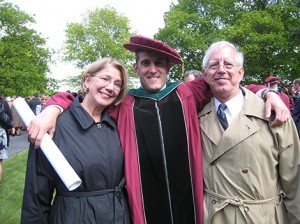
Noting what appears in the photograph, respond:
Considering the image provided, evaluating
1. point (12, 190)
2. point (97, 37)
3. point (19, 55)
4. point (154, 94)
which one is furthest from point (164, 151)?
point (97, 37)

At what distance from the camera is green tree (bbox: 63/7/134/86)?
119 feet

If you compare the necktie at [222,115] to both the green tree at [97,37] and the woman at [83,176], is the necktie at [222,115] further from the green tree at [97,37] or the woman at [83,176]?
the green tree at [97,37]

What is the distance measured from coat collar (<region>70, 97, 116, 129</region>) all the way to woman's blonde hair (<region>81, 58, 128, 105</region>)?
0.47 feet

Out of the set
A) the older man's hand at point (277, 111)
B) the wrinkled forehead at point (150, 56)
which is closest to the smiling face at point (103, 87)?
the wrinkled forehead at point (150, 56)

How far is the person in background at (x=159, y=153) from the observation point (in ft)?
7.42

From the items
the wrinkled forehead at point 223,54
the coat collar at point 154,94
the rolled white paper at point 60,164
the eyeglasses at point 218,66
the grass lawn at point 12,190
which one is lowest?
the grass lawn at point 12,190

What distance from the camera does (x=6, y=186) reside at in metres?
6.08

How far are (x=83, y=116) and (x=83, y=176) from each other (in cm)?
42

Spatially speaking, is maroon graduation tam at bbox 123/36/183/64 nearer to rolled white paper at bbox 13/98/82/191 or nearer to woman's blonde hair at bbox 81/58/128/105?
woman's blonde hair at bbox 81/58/128/105

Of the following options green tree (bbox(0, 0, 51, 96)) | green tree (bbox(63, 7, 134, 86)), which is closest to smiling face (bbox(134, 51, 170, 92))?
green tree (bbox(0, 0, 51, 96))

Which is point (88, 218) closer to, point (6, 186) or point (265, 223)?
point (265, 223)

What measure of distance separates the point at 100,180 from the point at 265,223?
3.84ft

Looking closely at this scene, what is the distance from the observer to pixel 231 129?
2.19 meters

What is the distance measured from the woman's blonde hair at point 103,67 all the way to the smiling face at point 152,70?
0.18m
